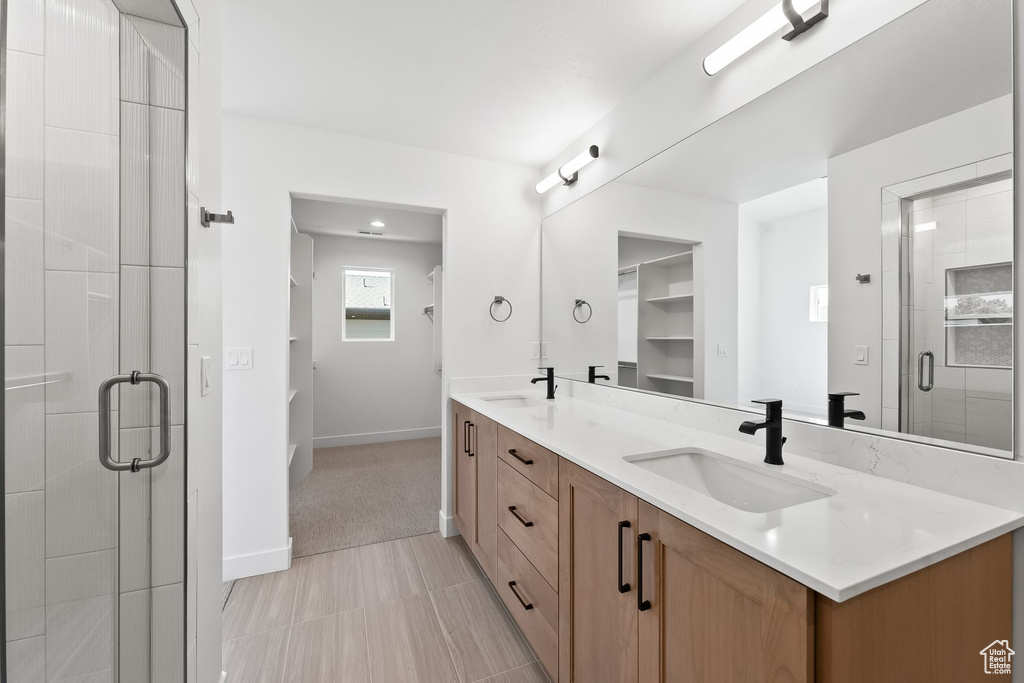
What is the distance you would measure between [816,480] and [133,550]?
66.4 inches

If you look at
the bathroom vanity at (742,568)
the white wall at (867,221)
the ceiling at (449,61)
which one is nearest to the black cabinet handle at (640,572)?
the bathroom vanity at (742,568)

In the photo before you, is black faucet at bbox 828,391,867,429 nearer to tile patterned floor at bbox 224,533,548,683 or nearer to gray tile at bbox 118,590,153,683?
tile patterned floor at bbox 224,533,548,683

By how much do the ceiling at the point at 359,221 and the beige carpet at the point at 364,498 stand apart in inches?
90.9

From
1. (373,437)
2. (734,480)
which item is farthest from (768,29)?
(373,437)

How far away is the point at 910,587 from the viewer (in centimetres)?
71

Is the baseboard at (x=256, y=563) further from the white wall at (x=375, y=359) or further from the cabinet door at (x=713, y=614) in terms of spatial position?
the white wall at (x=375, y=359)

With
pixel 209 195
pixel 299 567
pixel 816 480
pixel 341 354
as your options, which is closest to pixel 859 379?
pixel 816 480

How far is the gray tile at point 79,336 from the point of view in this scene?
30.7 inches

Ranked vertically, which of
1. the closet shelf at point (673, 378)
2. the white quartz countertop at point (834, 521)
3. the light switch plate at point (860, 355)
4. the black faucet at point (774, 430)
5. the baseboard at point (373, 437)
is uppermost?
the light switch plate at point (860, 355)

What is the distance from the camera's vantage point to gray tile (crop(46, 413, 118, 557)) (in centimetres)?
78

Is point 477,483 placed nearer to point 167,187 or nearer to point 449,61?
point 167,187

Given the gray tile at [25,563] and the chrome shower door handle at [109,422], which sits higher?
the chrome shower door handle at [109,422]

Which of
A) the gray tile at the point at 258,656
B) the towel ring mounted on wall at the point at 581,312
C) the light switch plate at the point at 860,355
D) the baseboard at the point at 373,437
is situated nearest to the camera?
the light switch plate at the point at 860,355

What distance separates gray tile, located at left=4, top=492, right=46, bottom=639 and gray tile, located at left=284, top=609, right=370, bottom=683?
1114 mm
